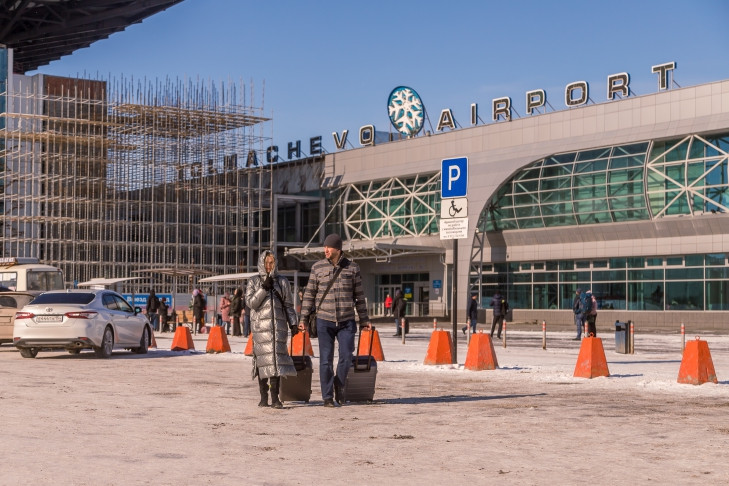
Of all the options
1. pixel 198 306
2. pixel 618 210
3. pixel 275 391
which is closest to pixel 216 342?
pixel 275 391

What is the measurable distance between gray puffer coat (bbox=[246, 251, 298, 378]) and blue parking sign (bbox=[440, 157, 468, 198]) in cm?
760

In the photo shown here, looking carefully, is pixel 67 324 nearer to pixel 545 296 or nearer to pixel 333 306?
pixel 333 306

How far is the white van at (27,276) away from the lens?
136 feet

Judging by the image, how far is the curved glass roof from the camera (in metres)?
52.0

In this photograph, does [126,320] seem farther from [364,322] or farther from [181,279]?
[181,279]

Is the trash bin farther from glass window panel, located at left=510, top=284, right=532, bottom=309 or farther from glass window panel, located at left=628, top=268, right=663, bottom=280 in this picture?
glass window panel, located at left=510, top=284, right=532, bottom=309

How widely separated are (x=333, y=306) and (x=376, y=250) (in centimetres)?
5432

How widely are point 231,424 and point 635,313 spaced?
4680 centimetres

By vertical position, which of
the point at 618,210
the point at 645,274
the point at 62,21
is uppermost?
the point at 62,21

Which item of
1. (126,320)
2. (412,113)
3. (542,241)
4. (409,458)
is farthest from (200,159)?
(409,458)

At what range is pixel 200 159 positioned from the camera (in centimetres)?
6856

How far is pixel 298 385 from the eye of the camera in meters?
13.4

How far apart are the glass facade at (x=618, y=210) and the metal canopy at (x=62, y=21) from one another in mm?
31906

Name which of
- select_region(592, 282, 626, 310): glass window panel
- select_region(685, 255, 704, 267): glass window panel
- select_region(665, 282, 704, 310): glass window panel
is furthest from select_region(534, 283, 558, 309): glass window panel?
select_region(685, 255, 704, 267): glass window panel
